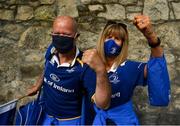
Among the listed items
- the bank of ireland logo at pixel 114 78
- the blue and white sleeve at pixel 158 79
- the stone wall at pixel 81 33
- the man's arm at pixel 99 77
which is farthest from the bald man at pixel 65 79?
the stone wall at pixel 81 33

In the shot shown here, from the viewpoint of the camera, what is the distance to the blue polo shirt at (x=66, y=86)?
2.99m

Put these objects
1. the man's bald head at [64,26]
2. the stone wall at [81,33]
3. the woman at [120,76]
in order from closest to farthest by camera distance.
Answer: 1. the woman at [120,76]
2. the man's bald head at [64,26]
3. the stone wall at [81,33]

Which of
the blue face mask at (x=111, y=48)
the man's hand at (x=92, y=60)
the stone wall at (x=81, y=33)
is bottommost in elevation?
the stone wall at (x=81, y=33)

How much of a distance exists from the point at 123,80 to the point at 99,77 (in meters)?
0.47

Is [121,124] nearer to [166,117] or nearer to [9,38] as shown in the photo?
[166,117]

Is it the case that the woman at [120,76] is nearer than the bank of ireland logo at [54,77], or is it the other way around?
the woman at [120,76]

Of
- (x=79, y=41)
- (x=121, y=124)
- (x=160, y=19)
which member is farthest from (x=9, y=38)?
(x=121, y=124)

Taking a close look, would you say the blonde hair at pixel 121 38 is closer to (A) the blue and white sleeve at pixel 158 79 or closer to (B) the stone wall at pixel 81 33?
(A) the blue and white sleeve at pixel 158 79

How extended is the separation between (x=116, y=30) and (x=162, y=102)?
609 mm

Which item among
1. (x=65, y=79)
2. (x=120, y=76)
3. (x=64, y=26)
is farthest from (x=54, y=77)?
(x=120, y=76)

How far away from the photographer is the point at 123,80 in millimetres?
2990

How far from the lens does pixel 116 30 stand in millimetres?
3021

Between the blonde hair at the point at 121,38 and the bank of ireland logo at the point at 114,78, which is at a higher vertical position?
the blonde hair at the point at 121,38

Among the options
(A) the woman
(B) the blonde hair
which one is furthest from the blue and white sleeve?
(B) the blonde hair
